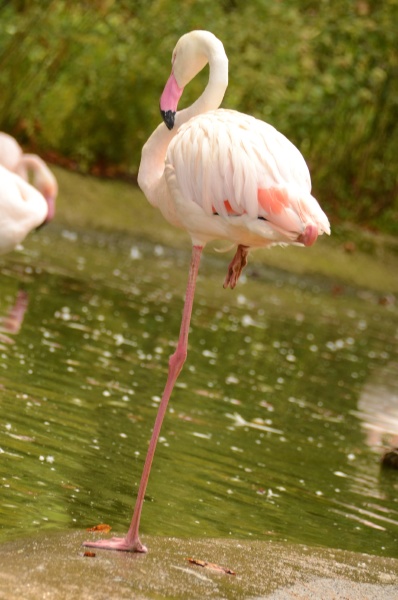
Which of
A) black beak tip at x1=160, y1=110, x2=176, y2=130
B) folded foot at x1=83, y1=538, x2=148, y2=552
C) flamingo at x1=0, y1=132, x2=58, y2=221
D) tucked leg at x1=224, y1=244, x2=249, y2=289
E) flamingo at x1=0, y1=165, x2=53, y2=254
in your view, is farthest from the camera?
flamingo at x1=0, y1=132, x2=58, y2=221

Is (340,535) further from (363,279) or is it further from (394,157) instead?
(394,157)

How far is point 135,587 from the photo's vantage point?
132 inches

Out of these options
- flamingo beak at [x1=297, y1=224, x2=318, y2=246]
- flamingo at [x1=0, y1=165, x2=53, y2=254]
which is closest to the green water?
flamingo at [x1=0, y1=165, x2=53, y2=254]

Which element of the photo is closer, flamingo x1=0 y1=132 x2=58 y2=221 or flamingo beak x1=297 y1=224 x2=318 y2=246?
flamingo beak x1=297 y1=224 x2=318 y2=246

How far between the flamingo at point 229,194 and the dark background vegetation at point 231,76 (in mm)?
8358

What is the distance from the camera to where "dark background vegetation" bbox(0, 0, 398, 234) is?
42.3 feet

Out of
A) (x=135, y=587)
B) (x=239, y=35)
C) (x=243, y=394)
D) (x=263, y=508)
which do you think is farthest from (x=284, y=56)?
(x=135, y=587)

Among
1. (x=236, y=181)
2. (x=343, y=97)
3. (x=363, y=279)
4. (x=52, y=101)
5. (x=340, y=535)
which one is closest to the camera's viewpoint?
(x=236, y=181)

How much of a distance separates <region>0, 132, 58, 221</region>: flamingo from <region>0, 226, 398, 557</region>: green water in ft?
1.59

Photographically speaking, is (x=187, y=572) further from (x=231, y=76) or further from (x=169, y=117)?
(x=231, y=76)

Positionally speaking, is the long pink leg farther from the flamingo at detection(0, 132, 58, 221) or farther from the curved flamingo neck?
the flamingo at detection(0, 132, 58, 221)

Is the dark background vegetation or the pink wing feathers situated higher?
the pink wing feathers

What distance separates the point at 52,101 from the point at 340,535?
9.18 meters

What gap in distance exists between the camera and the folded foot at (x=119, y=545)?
3.68 metres
